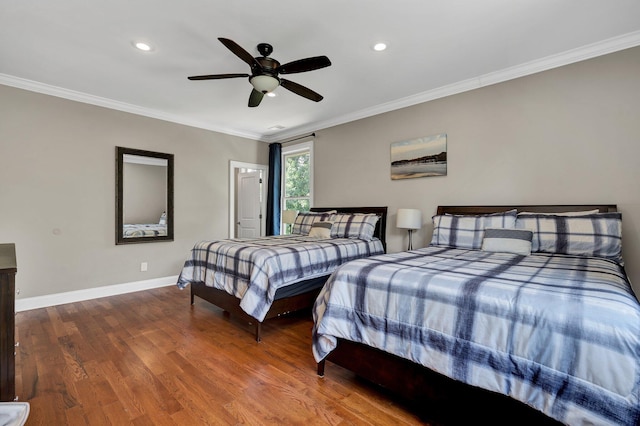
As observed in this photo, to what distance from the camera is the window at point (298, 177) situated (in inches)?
215

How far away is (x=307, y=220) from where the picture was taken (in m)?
4.61

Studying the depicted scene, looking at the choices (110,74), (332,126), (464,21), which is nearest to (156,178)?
(110,74)

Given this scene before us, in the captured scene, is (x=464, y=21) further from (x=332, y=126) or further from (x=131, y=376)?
(x=131, y=376)

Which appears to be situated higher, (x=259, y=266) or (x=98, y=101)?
(x=98, y=101)

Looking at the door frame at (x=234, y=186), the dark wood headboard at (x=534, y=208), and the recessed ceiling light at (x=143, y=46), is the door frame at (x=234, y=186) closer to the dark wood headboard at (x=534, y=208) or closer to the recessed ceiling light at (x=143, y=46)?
the recessed ceiling light at (x=143, y=46)

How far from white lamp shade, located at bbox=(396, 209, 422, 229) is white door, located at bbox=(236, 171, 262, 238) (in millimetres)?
3103

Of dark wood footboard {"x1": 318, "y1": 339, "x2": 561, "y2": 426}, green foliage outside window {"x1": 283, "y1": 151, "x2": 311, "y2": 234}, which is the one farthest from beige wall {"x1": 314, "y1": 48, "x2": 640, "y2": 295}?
dark wood footboard {"x1": 318, "y1": 339, "x2": 561, "y2": 426}

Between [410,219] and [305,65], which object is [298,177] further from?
[305,65]

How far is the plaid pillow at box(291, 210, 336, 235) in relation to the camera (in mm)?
4465

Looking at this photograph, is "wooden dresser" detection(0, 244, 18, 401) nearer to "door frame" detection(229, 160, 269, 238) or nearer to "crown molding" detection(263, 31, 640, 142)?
"door frame" detection(229, 160, 269, 238)

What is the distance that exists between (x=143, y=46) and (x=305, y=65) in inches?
60.7

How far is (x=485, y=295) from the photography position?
56.0 inches

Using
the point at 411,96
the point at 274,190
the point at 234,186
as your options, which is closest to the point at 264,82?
the point at 411,96

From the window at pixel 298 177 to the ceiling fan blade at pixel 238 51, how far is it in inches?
117
